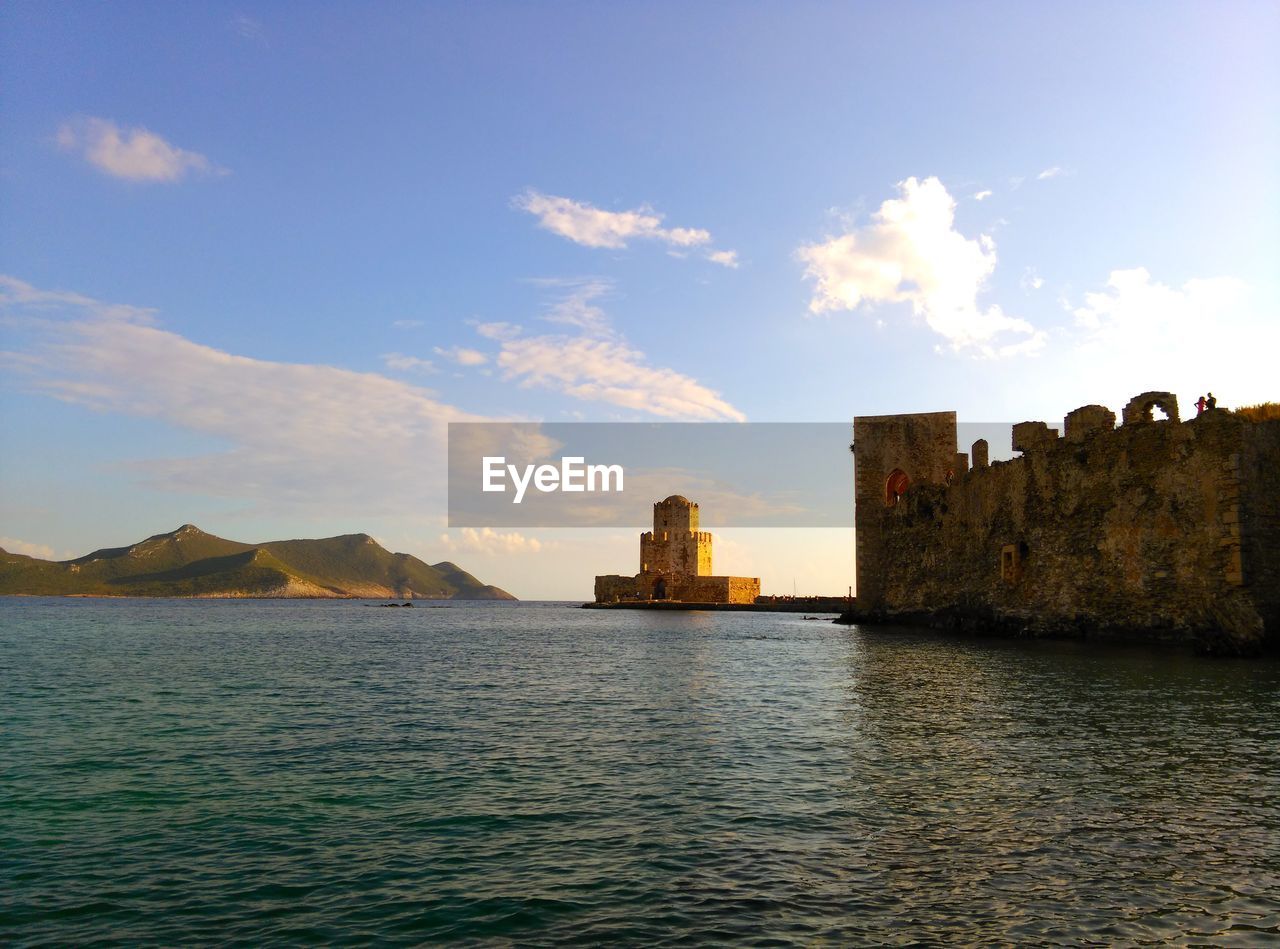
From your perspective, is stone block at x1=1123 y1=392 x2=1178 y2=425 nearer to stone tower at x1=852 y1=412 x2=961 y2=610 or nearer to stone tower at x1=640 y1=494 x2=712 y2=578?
stone tower at x1=852 y1=412 x2=961 y2=610

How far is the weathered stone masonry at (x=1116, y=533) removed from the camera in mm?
22453

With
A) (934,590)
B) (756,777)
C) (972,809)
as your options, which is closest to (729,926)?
(972,809)

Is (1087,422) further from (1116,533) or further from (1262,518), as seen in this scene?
(1262,518)

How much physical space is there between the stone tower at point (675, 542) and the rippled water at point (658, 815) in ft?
254

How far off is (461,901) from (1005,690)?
1440 cm

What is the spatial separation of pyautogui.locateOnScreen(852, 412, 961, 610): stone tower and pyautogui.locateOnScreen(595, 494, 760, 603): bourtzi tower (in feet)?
155

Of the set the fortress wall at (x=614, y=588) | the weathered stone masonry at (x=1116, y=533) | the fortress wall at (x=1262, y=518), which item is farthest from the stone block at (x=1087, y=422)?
the fortress wall at (x=614, y=588)

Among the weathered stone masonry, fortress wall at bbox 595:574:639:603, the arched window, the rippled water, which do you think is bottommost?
fortress wall at bbox 595:574:639:603

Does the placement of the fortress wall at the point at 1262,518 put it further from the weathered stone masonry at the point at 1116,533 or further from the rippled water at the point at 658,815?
the rippled water at the point at 658,815

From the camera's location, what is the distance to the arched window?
48.7 meters

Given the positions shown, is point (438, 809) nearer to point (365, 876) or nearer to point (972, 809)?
point (365, 876)

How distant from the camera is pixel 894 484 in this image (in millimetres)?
48969

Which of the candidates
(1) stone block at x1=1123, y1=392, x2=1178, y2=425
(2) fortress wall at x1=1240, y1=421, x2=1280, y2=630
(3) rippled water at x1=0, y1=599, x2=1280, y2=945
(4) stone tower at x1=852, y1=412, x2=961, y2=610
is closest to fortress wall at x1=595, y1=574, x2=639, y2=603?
(4) stone tower at x1=852, y1=412, x2=961, y2=610

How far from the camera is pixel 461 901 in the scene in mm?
6457
